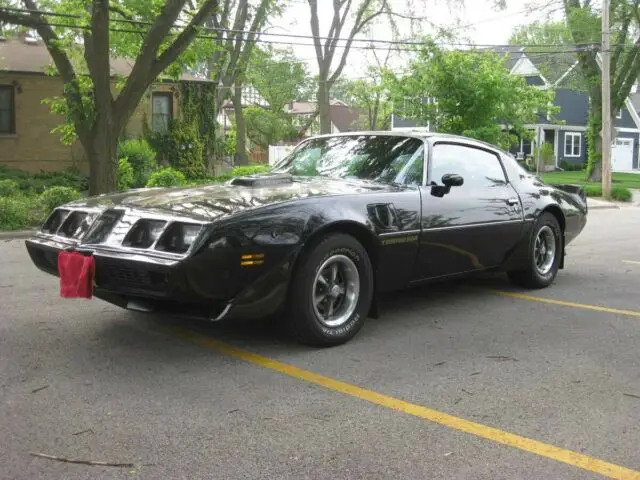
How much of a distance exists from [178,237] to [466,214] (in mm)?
2645

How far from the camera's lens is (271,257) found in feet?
14.2

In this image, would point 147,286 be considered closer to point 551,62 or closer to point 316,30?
point 316,30

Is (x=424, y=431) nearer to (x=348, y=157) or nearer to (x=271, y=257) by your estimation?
(x=271, y=257)

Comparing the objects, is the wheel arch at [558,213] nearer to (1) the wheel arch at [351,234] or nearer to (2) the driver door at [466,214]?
(2) the driver door at [466,214]

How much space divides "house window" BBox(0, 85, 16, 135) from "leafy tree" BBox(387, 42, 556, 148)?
12304mm

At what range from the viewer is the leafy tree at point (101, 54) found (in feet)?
43.1

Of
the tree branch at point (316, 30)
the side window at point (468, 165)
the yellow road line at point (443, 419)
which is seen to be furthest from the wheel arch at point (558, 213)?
the tree branch at point (316, 30)

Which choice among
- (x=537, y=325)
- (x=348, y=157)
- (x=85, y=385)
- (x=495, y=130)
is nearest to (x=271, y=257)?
(x=85, y=385)

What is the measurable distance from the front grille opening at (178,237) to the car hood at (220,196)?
9 centimetres

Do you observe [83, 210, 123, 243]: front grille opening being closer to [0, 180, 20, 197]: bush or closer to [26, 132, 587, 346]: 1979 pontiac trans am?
[26, 132, 587, 346]: 1979 pontiac trans am

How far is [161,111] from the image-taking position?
24547mm

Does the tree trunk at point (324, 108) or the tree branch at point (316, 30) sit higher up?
the tree branch at point (316, 30)

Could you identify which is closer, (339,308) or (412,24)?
(339,308)

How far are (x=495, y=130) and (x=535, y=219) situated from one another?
1468cm
